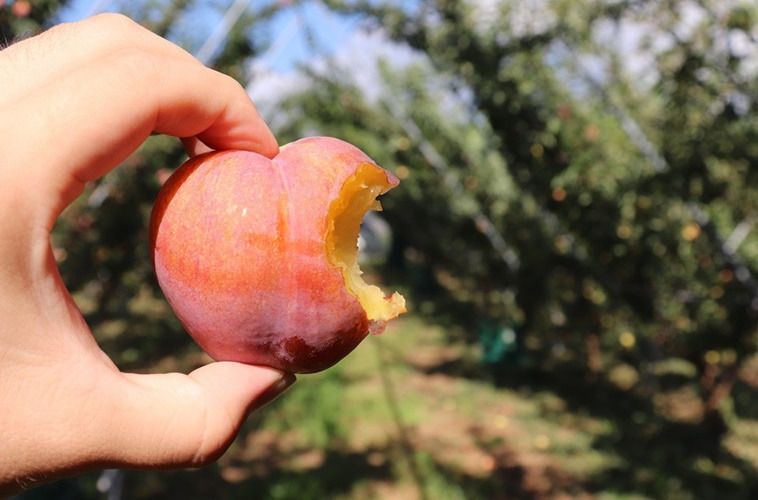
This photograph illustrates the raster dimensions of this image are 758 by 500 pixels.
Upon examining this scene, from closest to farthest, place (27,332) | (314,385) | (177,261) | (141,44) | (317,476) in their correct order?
1. (27,332)
2. (141,44)
3. (177,261)
4. (317,476)
5. (314,385)

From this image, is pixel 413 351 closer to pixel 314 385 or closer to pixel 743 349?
pixel 314 385

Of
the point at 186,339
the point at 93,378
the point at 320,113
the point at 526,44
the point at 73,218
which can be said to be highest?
the point at 93,378

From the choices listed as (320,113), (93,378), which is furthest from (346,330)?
(320,113)

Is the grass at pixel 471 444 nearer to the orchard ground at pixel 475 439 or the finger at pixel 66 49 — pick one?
the orchard ground at pixel 475 439

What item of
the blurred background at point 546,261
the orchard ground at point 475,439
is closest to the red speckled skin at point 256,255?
the blurred background at point 546,261

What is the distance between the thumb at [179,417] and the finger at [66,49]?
41 centimetres

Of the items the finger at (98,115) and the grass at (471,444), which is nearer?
the finger at (98,115)

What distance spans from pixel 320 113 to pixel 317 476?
646 centimetres

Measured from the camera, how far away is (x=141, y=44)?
0.87 m

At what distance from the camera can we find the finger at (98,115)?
2.39 feet

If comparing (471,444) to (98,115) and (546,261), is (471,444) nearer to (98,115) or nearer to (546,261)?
(546,261)

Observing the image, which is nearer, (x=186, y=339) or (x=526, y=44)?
(x=526, y=44)

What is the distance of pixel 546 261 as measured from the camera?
14.4 ft

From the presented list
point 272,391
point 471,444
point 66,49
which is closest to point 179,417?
point 272,391
